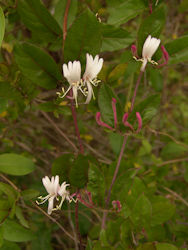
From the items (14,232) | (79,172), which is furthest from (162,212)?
(14,232)

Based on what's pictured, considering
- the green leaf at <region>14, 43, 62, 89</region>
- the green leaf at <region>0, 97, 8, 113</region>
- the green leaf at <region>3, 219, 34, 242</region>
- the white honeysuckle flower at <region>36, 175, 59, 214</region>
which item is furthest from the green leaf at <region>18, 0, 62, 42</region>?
the green leaf at <region>3, 219, 34, 242</region>

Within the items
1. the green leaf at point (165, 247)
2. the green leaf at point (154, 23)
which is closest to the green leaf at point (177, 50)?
the green leaf at point (154, 23)

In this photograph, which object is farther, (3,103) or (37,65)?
(3,103)

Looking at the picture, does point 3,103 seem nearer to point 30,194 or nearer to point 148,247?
point 30,194

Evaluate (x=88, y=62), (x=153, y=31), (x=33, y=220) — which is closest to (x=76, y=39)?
(x=88, y=62)

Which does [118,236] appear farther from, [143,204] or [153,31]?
[153,31]

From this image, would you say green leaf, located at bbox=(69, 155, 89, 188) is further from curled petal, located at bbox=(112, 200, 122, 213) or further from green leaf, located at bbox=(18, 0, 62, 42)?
green leaf, located at bbox=(18, 0, 62, 42)
